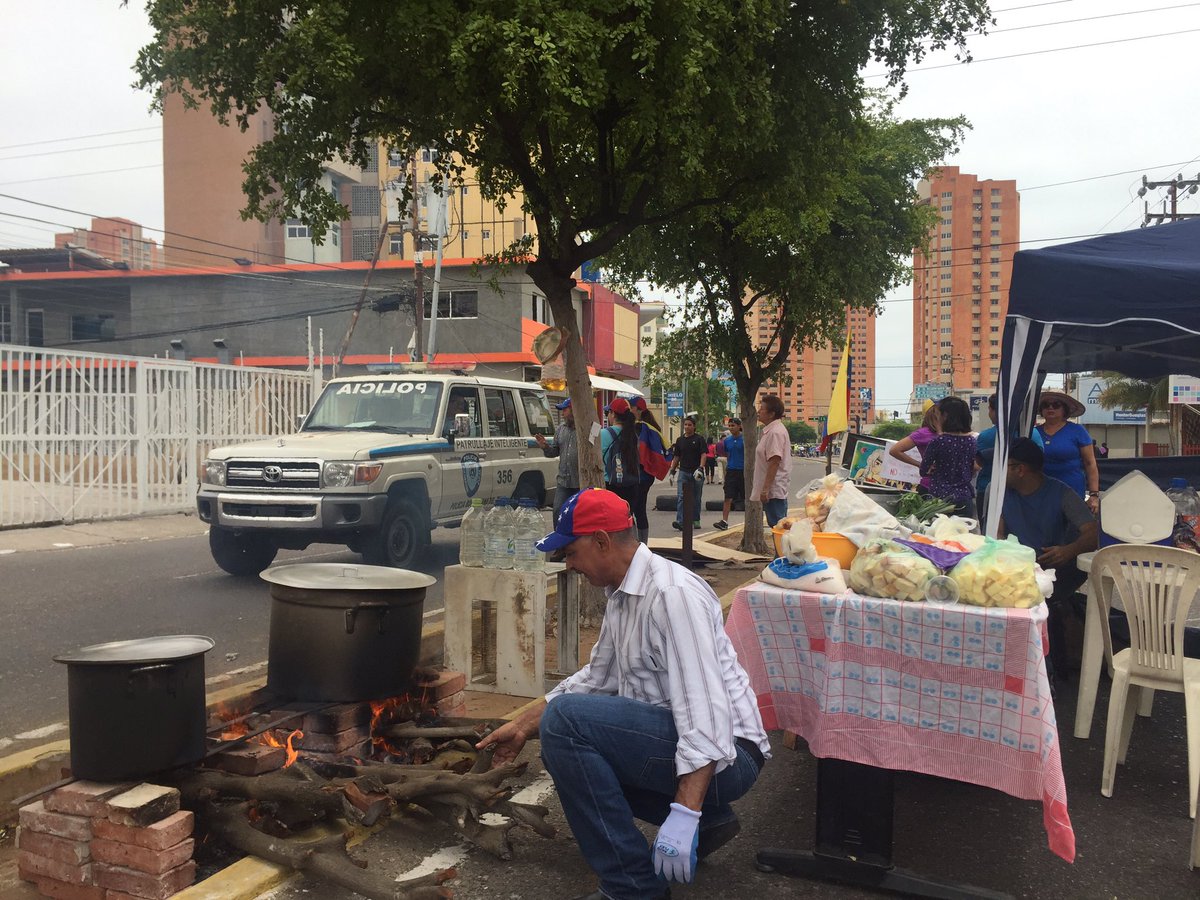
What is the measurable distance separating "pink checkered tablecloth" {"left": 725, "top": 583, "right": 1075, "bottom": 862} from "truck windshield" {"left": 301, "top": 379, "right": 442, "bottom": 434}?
7667 mm

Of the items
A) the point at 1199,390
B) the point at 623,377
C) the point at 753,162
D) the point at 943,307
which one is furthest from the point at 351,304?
the point at 943,307

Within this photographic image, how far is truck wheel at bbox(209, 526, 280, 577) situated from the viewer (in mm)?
10500

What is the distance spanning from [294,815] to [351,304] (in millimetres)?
37512

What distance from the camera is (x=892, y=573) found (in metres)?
3.58

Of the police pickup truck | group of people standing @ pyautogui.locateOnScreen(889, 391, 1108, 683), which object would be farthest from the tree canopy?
the police pickup truck

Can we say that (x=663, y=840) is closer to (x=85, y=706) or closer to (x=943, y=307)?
(x=85, y=706)

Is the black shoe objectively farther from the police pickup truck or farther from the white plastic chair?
the police pickup truck

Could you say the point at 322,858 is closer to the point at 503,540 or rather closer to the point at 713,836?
the point at 713,836

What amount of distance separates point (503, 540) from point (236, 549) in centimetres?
568

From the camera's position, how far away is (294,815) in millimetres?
3811

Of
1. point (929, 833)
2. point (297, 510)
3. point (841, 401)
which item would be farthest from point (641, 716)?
point (841, 401)

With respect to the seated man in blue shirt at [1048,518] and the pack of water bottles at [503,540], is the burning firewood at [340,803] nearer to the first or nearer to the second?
the pack of water bottles at [503,540]

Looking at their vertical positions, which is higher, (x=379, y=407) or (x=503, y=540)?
(x=379, y=407)

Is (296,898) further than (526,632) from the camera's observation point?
No
